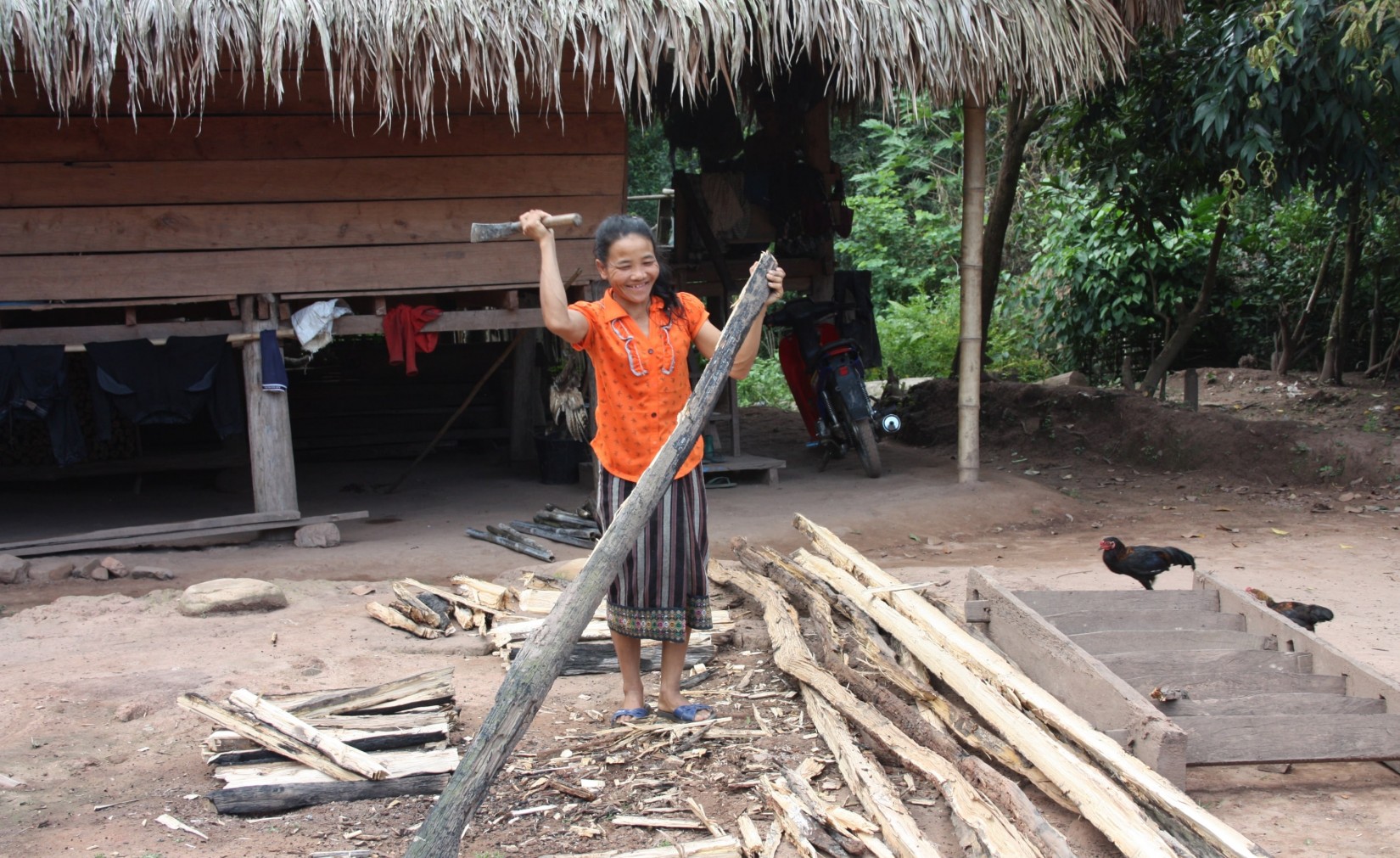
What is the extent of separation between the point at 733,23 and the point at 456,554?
11.3 feet

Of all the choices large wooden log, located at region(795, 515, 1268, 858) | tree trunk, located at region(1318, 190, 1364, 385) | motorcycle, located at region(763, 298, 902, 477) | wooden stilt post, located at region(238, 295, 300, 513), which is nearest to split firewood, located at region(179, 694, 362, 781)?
large wooden log, located at region(795, 515, 1268, 858)

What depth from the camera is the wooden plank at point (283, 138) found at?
6.49 m

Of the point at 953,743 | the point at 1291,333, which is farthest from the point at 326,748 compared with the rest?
the point at 1291,333

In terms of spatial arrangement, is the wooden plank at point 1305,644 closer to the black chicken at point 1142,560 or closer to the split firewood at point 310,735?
the black chicken at point 1142,560

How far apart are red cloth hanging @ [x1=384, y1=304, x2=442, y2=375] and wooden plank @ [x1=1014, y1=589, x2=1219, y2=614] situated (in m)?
4.29

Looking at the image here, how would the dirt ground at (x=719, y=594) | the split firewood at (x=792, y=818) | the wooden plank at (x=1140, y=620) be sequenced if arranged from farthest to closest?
the wooden plank at (x=1140, y=620) < the dirt ground at (x=719, y=594) < the split firewood at (x=792, y=818)

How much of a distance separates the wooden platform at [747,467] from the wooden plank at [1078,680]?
4054 millimetres

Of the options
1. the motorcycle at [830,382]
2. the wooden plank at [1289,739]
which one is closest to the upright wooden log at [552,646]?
the wooden plank at [1289,739]

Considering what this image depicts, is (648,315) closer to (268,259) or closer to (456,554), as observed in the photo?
(456,554)

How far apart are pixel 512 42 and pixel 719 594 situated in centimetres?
321

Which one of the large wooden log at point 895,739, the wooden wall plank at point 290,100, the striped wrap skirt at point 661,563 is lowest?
the large wooden log at point 895,739

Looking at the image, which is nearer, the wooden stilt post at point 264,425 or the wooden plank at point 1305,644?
the wooden plank at point 1305,644

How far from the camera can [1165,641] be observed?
3.76m

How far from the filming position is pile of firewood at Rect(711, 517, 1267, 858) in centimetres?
254
